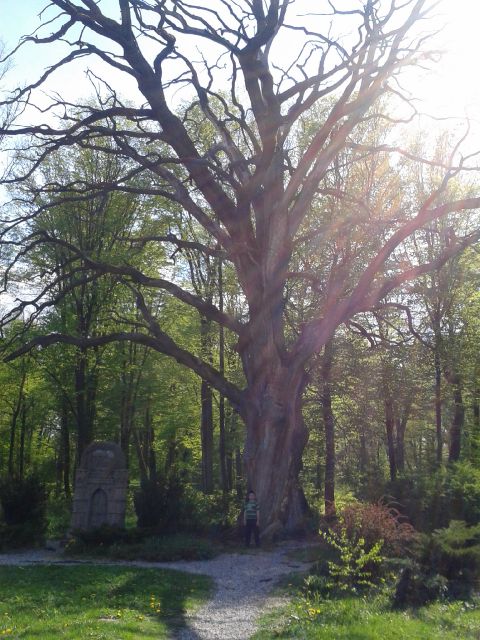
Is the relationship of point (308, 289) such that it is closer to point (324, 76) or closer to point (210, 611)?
point (324, 76)

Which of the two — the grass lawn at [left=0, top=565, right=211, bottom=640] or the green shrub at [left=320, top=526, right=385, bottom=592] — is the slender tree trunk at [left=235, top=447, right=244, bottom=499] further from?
the green shrub at [left=320, top=526, right=385, bottom=592]

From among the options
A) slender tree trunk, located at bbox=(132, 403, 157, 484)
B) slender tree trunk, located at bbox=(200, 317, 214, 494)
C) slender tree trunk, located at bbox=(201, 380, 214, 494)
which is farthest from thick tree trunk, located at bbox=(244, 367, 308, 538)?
slender tree trunk, located at bbox=(132, 403, 157, 484)

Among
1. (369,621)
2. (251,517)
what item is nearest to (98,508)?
(251,517)

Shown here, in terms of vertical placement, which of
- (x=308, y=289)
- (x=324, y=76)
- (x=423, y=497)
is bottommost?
(x=423, y=497)

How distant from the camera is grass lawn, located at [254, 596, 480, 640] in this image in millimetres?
7992

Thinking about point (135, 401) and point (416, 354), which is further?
point (135, 401)

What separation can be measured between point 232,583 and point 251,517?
13.9 ft

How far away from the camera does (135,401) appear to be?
105ft

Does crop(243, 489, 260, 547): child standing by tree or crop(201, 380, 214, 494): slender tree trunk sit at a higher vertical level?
crop(201, 380, 214, 494): slender tree trunk

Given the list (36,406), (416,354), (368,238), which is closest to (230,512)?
(416,354)

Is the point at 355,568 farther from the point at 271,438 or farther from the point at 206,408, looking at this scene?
the point at 206,408

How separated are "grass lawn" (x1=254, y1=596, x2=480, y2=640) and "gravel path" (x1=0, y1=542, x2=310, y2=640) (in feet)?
1.66

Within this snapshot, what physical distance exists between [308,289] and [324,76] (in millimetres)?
9858

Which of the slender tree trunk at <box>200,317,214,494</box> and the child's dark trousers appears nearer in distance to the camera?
the child's dark trousers
